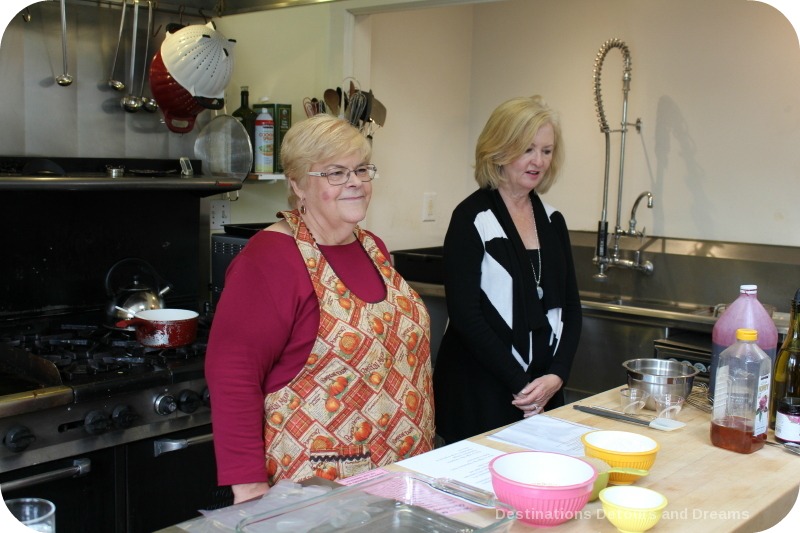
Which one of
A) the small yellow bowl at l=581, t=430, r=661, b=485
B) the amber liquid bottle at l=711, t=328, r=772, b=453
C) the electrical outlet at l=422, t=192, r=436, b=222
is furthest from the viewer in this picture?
the electrical outlet at l=422, t=192, r=436, b=222

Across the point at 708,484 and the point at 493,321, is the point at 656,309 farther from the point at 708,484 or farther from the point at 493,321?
the point at 708,484

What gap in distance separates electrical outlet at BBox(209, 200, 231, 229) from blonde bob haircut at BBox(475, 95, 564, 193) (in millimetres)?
1313

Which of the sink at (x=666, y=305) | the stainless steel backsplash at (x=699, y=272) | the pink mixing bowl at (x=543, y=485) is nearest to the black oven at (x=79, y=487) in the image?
the pink mixing bowl at (x=543, y=485)

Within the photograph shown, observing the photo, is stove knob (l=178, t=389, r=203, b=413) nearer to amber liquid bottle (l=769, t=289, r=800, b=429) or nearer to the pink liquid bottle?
the pink liquid bottle

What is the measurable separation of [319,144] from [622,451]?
89 centimetres

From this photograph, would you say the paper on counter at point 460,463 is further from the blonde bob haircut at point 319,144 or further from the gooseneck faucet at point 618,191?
the gooseneck faucet at point 618,191

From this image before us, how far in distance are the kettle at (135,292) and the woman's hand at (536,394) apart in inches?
51.3

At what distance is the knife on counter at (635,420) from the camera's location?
1.82m

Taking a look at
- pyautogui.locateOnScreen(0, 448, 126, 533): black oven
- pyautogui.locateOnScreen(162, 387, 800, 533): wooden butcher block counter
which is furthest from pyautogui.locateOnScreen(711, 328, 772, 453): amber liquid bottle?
pyautogui.locateOnScreen(0, 448, 126, 533): black oven

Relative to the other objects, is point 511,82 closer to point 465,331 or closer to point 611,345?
point 611,345

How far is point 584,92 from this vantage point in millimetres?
4062

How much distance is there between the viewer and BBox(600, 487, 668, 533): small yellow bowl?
1.29 meters

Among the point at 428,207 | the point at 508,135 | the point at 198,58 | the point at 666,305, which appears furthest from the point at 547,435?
the point at 428,207

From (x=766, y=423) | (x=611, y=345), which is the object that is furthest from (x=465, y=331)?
(x=611, y=345)
